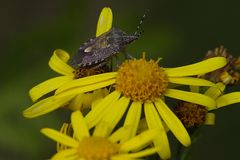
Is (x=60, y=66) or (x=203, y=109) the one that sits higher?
(x=60, y=66)

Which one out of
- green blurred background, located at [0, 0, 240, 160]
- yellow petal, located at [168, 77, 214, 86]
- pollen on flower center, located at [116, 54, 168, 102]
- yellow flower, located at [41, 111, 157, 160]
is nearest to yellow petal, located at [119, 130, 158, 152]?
yellow flower, located at [41, 111, 157, 160]

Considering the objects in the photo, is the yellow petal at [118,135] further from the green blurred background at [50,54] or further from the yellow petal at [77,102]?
the green blurred background at [50,54]

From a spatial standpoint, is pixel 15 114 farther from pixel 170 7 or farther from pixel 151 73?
pixel 170 7

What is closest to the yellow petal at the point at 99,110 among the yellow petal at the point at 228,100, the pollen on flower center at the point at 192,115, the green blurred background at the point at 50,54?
the pollen on flower center at the point at 192,115

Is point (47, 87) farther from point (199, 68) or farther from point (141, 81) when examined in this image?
point (199, 68)

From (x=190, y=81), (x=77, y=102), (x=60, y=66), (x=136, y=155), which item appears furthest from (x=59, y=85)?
(x=136, y=155)

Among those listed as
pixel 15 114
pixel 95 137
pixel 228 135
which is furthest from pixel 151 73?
pixel 228 135
